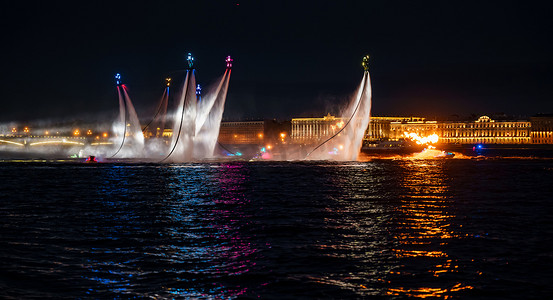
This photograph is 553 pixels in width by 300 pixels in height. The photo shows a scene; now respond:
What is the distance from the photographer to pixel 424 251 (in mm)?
19297

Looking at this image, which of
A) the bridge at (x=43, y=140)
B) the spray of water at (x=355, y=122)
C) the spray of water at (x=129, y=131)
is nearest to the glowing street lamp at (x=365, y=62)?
the spray of water at (x=355, y=122)

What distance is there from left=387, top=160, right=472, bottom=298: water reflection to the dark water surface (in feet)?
0.15

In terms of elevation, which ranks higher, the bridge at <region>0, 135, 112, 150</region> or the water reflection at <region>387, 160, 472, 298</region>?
the bridge at <region>0, 135, 112, 150</region>

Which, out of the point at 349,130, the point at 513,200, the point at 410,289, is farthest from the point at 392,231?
the point at 349,130

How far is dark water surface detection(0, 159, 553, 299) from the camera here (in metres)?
15.2

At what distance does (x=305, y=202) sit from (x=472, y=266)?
59.1 feet

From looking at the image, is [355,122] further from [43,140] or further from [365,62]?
[43,140]

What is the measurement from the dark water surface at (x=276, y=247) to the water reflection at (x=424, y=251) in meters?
0.05

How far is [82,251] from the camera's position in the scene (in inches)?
762

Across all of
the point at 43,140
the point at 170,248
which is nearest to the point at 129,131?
the point at 43,140

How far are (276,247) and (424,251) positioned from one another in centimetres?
406

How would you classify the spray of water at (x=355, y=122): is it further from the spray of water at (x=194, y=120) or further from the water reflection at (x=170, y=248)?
the water reflection at (x=170, y=248)

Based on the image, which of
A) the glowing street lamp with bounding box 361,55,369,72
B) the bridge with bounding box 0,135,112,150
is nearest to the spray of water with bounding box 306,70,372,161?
the glowing street lamp with bounding box 361,55,369,72

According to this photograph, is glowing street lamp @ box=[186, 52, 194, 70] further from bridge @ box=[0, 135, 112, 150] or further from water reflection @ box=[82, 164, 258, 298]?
bridge @ box=[0, 135, 112, 150]
